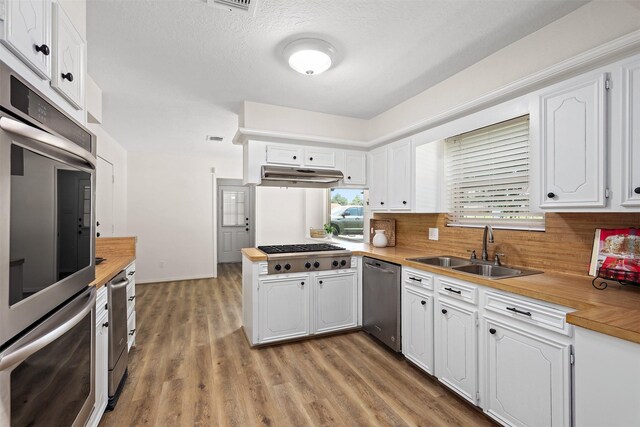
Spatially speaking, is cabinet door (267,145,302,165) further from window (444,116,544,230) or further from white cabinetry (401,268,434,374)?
white cabinetry (401,268,434,374)

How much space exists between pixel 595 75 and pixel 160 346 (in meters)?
3.93

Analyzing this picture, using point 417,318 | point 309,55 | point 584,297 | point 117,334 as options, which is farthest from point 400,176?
point 117,334

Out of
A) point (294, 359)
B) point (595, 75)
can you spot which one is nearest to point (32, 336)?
point (294, 359)

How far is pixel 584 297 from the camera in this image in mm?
1497

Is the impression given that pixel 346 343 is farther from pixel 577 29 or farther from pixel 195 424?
pixel 577 29

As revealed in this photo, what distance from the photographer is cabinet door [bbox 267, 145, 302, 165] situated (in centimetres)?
334

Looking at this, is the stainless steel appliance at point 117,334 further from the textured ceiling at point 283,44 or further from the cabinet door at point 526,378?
the cabinet door at point 526,378

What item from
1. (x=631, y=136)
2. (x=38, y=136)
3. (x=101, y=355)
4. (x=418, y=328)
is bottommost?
(x=418, y=328)

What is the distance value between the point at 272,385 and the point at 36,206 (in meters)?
1.98

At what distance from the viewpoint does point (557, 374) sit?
152 centimetres

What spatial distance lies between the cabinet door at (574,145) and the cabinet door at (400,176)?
52.0 inches

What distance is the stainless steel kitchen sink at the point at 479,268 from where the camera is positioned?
219 cm

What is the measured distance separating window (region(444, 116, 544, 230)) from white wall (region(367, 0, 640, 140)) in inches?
13.8

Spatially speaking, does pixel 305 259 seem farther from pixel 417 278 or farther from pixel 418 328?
pixel 418 328
